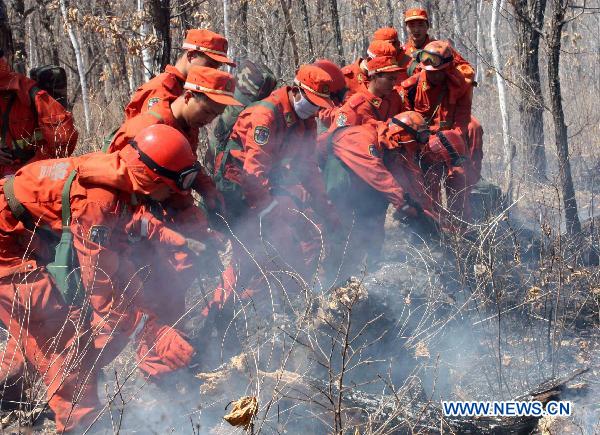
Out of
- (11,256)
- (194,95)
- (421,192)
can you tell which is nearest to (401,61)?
(421,192)

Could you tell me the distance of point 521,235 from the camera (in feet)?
22.4

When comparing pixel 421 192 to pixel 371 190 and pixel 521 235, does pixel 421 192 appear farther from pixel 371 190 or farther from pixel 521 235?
pixel 521 235

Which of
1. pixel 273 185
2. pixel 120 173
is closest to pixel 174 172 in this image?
pixel 120 173

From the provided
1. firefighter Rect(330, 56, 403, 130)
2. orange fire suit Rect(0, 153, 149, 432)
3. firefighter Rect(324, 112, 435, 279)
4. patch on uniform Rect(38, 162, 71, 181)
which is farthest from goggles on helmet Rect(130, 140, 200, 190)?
firefighter Rect(330, 56, 403, 130)

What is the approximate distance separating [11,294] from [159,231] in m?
1.09

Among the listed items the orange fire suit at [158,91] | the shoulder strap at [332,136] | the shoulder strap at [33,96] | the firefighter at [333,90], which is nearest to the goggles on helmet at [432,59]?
the firefighter at [333,90]

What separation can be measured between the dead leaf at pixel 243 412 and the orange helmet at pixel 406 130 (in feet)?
11.9

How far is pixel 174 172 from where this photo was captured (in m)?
4.00

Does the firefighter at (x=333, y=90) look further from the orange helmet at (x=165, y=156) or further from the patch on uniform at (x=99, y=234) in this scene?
the patch on uniform at (x=99, y=234)

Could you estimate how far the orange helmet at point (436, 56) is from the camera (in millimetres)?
6531

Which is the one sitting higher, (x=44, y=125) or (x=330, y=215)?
(x=44, y=125)

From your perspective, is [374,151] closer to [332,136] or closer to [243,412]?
[332,136]

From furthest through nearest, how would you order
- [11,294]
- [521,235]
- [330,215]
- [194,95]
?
[521,235], [330,215], [194,95], [11,294]

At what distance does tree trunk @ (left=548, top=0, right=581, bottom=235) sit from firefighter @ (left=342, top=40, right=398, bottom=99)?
1.30 metres
